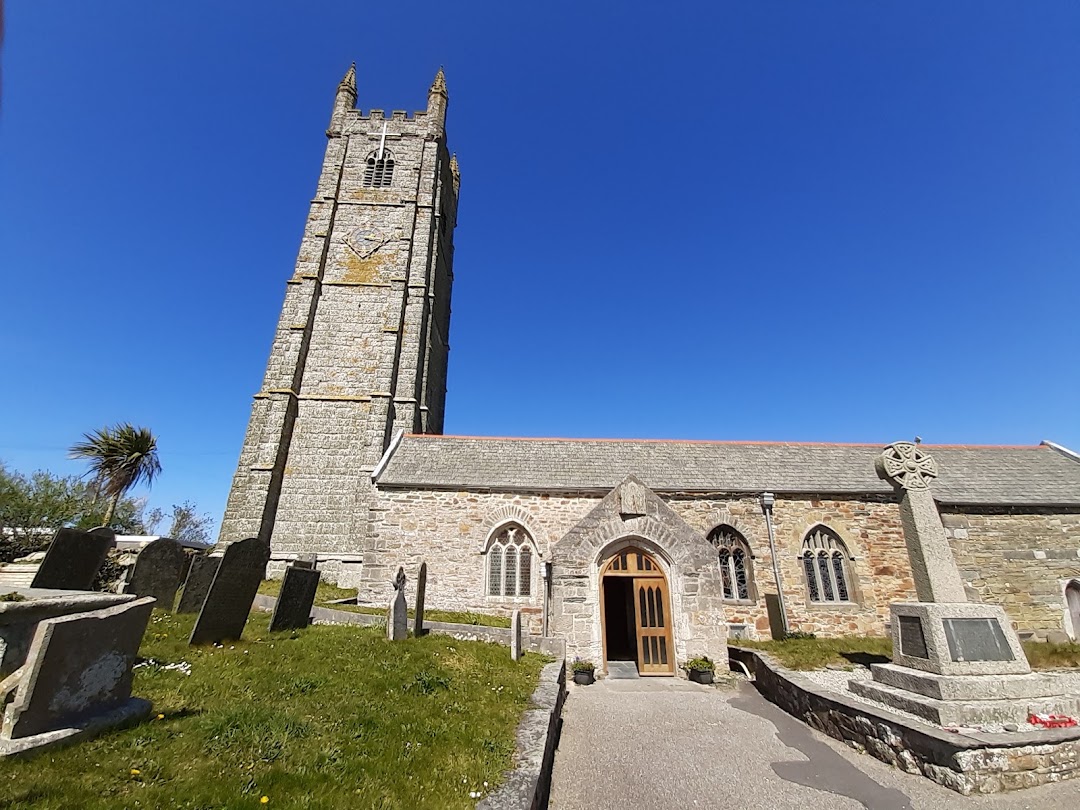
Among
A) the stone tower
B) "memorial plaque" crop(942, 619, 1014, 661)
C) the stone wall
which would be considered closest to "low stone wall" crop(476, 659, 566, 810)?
"memorial plaque" crop(942, 619, 1014, 661)

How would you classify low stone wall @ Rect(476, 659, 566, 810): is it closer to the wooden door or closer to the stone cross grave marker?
the wooden door

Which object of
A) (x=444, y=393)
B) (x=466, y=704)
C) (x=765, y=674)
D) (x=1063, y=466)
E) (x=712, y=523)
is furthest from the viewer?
(x=444, y=393)

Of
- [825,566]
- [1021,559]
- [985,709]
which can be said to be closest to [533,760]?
[985,709]

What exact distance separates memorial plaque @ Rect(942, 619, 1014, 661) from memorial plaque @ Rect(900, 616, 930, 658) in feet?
1.09

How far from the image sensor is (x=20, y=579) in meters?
10.1

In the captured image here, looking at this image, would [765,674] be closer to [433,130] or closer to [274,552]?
[274,552]

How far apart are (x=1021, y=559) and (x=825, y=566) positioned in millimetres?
5929

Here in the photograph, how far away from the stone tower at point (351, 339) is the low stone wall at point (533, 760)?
51.1 feet

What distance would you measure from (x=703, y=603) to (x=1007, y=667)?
17.2 ft

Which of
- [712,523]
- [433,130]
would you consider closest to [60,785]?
[712,523]

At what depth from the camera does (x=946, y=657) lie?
21.8ft

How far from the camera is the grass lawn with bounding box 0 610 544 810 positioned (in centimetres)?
342

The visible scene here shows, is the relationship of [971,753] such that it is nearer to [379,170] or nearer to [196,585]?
[196,585]

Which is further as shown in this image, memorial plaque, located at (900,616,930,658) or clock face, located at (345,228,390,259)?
clock face, located at (345,228,390,259)
